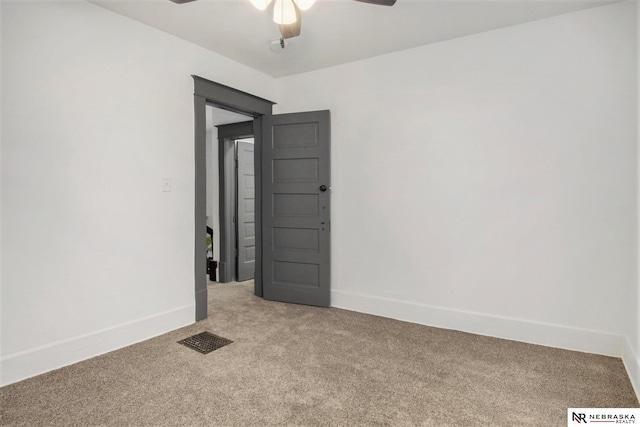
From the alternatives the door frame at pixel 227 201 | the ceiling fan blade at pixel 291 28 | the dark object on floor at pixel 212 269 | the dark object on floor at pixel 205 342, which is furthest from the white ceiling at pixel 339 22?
the dark object on floor at pixel 212 269

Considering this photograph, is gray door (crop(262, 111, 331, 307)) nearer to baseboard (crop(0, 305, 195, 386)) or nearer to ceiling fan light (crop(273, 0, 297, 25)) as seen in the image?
baseboard (crop(0, 305, 195, 386))

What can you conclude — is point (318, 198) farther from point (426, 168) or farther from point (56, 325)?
point (56, 325)

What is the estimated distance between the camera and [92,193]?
2559mm

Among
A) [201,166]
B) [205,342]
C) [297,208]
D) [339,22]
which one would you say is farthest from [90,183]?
[339,22]

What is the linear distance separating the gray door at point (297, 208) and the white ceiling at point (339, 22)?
758mm

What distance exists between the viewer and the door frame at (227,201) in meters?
5.02

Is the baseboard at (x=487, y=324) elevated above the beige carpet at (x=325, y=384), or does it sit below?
above

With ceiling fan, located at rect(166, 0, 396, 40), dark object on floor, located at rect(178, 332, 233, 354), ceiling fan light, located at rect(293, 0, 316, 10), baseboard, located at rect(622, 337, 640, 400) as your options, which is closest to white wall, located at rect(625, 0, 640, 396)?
baseboard, located at rect(622, 337, 640, 400)

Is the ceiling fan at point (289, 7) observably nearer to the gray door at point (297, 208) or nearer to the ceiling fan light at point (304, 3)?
the ceiling fan light at point (304, 3)

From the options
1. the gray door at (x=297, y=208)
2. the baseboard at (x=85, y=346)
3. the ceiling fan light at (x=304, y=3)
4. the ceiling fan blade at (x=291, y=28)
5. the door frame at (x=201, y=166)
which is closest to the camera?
the ceiling fan light at (x=304, y=3)

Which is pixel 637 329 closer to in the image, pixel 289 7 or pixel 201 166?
pixel 289 7

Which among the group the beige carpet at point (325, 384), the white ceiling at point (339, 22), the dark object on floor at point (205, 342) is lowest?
the beige carpet at point (325, 384)

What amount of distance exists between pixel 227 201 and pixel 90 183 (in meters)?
2.54

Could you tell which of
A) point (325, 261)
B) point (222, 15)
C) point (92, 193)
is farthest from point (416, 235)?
point (92, 193)
